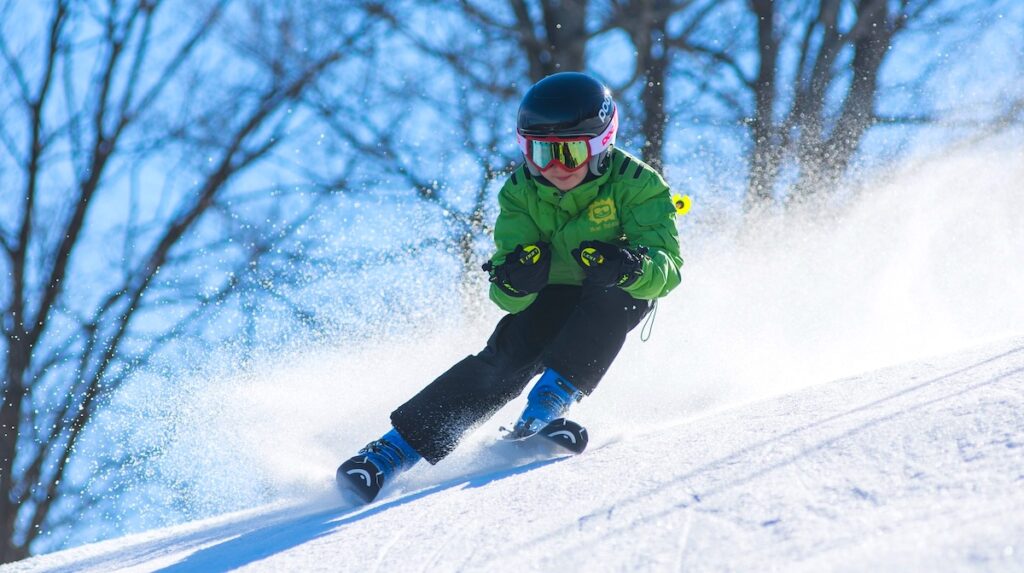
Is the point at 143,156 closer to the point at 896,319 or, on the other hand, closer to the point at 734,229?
the point at 734,229

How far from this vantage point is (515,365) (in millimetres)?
3125

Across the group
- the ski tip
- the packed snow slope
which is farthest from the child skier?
the packed snow slope

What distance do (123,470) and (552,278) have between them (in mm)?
10420

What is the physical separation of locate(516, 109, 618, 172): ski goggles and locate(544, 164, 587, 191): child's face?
1 cm

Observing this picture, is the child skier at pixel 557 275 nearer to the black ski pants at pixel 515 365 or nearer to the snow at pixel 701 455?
the black ski pants at pixel 515 365

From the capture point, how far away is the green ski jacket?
3117mm

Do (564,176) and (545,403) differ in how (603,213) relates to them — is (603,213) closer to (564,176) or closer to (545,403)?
(564,176)

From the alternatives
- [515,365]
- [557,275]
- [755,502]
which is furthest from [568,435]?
[755,502]

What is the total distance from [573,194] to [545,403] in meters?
0.73

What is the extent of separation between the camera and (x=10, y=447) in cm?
1004

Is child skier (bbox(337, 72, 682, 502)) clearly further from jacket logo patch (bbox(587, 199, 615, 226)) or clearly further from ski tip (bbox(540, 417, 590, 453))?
ski tip (bbox(540, 417, 590, 453))

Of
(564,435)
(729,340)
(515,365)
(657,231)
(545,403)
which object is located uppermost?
(729,340)

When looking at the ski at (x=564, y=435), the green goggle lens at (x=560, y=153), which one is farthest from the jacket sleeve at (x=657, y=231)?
the ski at (x=564, y=435)

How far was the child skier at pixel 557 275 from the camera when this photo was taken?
9.67ft
